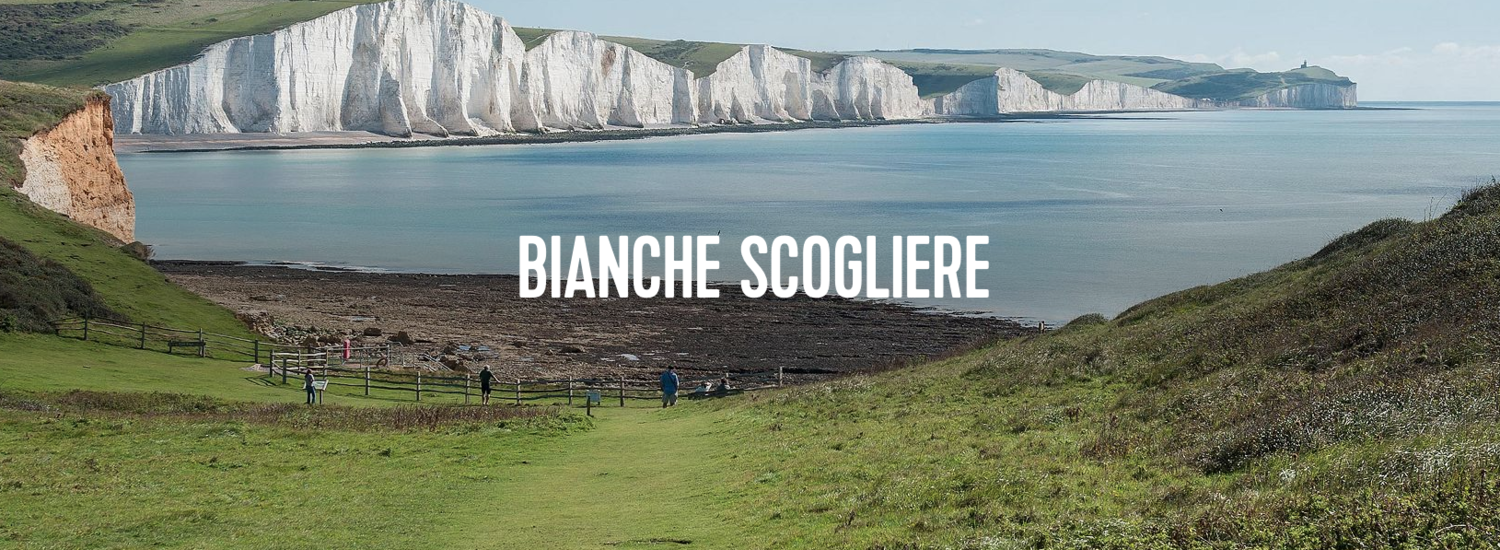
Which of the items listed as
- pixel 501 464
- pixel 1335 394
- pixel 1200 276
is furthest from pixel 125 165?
pixel 1335 394

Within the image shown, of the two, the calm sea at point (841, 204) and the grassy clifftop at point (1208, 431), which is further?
the calm sea at point (841, 204)

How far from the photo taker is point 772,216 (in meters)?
79.1

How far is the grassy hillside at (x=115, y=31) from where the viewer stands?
137750 mm

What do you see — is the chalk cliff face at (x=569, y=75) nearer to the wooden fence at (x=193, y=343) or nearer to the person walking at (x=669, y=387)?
the wooden fence at (x=193, y=343)

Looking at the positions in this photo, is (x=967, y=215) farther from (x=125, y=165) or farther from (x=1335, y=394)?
(x=125, y=165)

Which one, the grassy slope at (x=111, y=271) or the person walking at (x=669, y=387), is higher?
the grassy slope at (x=111, y=271)

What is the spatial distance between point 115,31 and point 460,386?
15037 cm

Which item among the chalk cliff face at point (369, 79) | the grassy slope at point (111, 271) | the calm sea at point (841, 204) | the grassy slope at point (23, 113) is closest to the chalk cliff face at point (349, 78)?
the chalk cliff face at point (369, 79)

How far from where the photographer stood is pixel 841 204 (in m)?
86.8

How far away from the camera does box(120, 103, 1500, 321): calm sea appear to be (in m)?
58.2

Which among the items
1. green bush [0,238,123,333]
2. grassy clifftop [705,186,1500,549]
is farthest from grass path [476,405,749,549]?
green bush [0,238,123,333]

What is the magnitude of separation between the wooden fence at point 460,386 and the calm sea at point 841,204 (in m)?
18.2

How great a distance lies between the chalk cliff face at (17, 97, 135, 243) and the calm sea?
10.2 meters

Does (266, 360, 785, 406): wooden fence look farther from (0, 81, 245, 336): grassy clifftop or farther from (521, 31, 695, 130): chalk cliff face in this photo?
(521, 31, 695, 130): chalk cliff face
